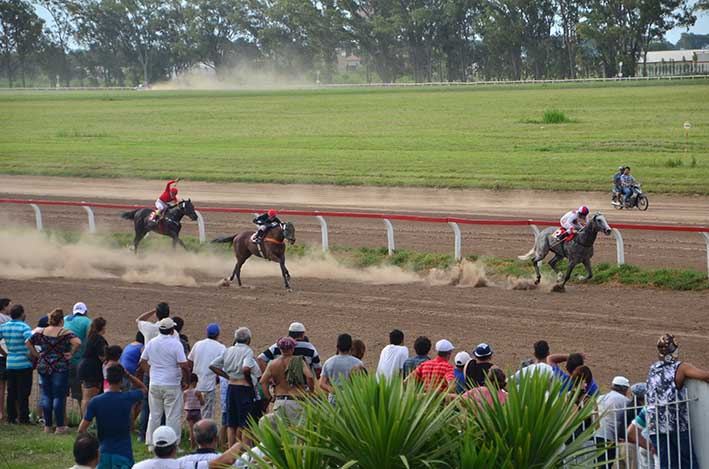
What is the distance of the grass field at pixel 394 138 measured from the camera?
112 ft

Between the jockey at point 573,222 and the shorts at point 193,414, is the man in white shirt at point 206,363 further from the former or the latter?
the jockey at point 573,222

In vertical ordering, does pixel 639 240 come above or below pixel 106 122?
below

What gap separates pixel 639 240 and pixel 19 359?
44.3 ft

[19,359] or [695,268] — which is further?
[695,268]

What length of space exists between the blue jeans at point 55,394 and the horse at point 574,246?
29.7ft

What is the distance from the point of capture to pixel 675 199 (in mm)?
27922

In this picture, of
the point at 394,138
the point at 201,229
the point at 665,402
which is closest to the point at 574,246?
the point at 201,229

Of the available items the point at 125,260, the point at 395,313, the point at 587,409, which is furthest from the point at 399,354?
the point at 125,260

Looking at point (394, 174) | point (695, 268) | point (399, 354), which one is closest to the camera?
point (399, 354)

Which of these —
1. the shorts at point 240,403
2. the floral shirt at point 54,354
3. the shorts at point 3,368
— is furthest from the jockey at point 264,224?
the shorts at point 240,403

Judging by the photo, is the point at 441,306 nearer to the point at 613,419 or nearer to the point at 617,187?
the point at 613,419

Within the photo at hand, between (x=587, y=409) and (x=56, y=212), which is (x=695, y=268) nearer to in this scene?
(x=587, y=409)

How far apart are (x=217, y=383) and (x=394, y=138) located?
34874mm

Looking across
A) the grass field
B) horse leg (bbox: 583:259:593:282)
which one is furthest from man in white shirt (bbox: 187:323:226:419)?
the grass field
